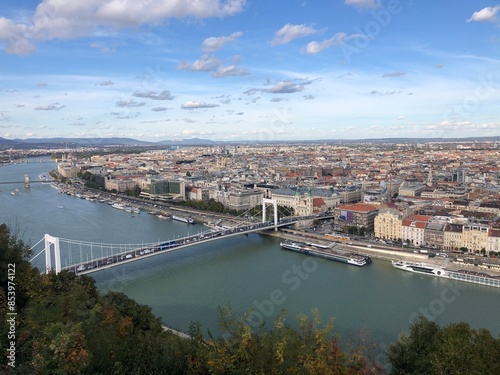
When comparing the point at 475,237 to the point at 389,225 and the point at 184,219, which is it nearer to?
the point at 389,225

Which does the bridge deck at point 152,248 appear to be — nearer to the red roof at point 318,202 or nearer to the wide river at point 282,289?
the wide river at point 282,289

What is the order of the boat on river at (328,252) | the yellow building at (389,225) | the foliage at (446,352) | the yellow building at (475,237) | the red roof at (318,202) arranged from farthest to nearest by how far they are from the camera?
the red roof at (318,202) → the yellow building at (389,225) → the yellow building at (475,237) → the boat on river at (328,252) → the foliage at (446,352)

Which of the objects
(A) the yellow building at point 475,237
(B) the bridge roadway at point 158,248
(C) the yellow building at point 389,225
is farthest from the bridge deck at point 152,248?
(A) the yellow building at point 475,237

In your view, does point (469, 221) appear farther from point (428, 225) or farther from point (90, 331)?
point (90, 331)

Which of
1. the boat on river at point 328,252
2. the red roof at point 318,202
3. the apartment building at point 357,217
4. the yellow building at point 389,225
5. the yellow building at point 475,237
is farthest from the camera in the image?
the red roof at point 318,202

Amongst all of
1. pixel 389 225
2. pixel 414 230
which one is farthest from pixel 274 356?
pixel 389 225

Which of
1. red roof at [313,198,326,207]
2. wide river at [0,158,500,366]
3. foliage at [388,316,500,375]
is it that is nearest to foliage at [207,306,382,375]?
foliage at [388,316,500,375]
